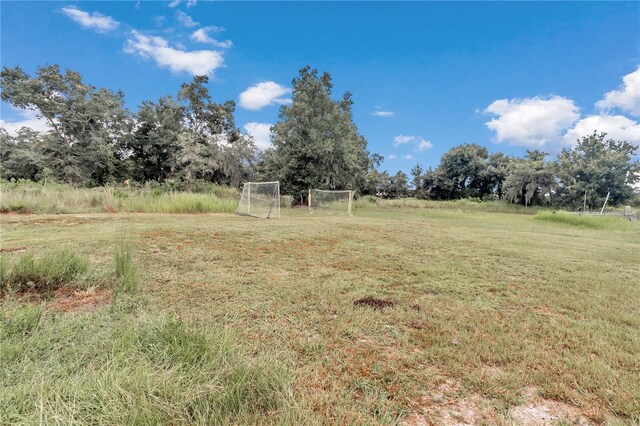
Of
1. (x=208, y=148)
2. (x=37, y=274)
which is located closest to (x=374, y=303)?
(x=37, y=274)

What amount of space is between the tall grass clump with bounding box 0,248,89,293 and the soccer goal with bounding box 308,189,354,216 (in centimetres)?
1429

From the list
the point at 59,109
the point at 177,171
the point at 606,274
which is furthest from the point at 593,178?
the point at 59,109

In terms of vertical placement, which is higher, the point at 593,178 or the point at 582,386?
the point at 593,178

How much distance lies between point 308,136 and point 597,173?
75.7ft

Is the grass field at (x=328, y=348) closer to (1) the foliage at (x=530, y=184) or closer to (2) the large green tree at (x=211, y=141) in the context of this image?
(2) the large green tree at (x=211, y=141)

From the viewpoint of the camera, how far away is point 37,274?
2695 mm

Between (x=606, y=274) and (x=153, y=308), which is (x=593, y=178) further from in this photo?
(x=153, y=308)

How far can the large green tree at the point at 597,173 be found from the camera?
75.6 feet

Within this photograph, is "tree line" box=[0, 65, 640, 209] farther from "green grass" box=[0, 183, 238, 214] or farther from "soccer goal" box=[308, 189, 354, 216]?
"green grass" box=[0, 183, 238, 214]

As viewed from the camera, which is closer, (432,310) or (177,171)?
(432,310)

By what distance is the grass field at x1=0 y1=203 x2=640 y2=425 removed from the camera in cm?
125

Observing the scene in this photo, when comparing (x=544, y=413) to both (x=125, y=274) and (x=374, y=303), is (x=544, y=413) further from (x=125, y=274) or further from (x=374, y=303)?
(x=125, y=274)

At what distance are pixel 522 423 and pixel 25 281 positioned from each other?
12.6 feet

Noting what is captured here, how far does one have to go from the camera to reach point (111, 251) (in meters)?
4.20
